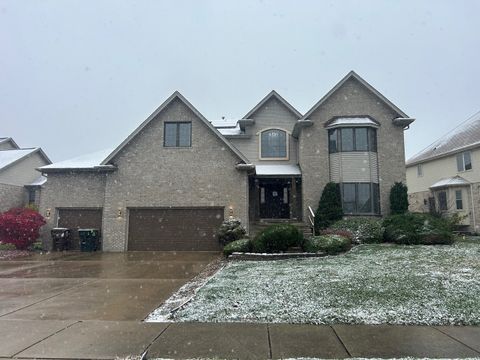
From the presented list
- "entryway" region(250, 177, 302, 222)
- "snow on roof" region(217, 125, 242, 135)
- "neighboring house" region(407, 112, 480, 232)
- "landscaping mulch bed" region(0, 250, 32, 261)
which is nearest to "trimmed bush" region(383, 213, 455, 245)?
"entryway" region(250, 177, 302, 222)

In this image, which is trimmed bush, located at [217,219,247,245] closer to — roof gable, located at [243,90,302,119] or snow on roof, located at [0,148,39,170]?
roof gable, located at [243,90,302,119]

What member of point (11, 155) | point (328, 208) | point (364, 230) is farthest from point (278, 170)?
point (11, 155)

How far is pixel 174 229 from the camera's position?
17.8 meters

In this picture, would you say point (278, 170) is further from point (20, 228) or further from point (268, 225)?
point (20, 228)

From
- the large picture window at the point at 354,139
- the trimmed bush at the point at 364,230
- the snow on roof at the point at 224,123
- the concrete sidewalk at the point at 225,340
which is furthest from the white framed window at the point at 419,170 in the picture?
the concrete sidewalk at the point at 225,340

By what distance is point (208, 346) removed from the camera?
4797mm

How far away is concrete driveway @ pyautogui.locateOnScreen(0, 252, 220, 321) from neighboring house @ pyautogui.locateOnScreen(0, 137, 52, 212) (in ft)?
46.9

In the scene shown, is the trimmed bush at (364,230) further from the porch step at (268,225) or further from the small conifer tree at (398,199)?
the small conifer tree at (398,199)

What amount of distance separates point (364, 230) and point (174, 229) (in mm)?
9084

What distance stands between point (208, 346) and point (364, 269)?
628cm

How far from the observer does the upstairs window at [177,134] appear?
18.4 metres

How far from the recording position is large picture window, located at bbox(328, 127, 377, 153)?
19984mm

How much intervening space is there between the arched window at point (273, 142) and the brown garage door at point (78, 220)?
34.1 ft

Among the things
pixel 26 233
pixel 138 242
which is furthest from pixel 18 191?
pixel 138 242
